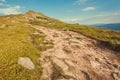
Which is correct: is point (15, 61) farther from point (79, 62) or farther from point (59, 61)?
point (79, 62)

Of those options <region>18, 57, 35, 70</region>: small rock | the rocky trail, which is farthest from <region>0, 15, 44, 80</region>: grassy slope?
the rocky trail

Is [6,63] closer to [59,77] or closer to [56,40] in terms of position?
[59,77]

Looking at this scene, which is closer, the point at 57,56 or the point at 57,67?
the point at 57,67

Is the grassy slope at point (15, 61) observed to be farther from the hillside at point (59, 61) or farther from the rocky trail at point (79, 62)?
the rocky trail at point (79, 62)

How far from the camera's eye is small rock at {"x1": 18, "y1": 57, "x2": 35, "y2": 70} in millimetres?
22719

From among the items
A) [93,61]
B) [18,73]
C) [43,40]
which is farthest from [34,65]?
[43,40]

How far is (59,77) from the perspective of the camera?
21453 millimetres

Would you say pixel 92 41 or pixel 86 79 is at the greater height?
pixel 92 41

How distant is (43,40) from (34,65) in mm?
12777

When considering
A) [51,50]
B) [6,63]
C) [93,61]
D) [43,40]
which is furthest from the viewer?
[43,40]

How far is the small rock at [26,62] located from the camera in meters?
22.7

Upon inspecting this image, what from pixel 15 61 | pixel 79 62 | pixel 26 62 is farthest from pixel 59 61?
pixel 15 61

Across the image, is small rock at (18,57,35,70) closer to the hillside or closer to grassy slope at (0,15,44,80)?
the hillside

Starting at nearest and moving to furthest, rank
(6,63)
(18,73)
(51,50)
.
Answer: (18,73), (6,63), (51,50)
